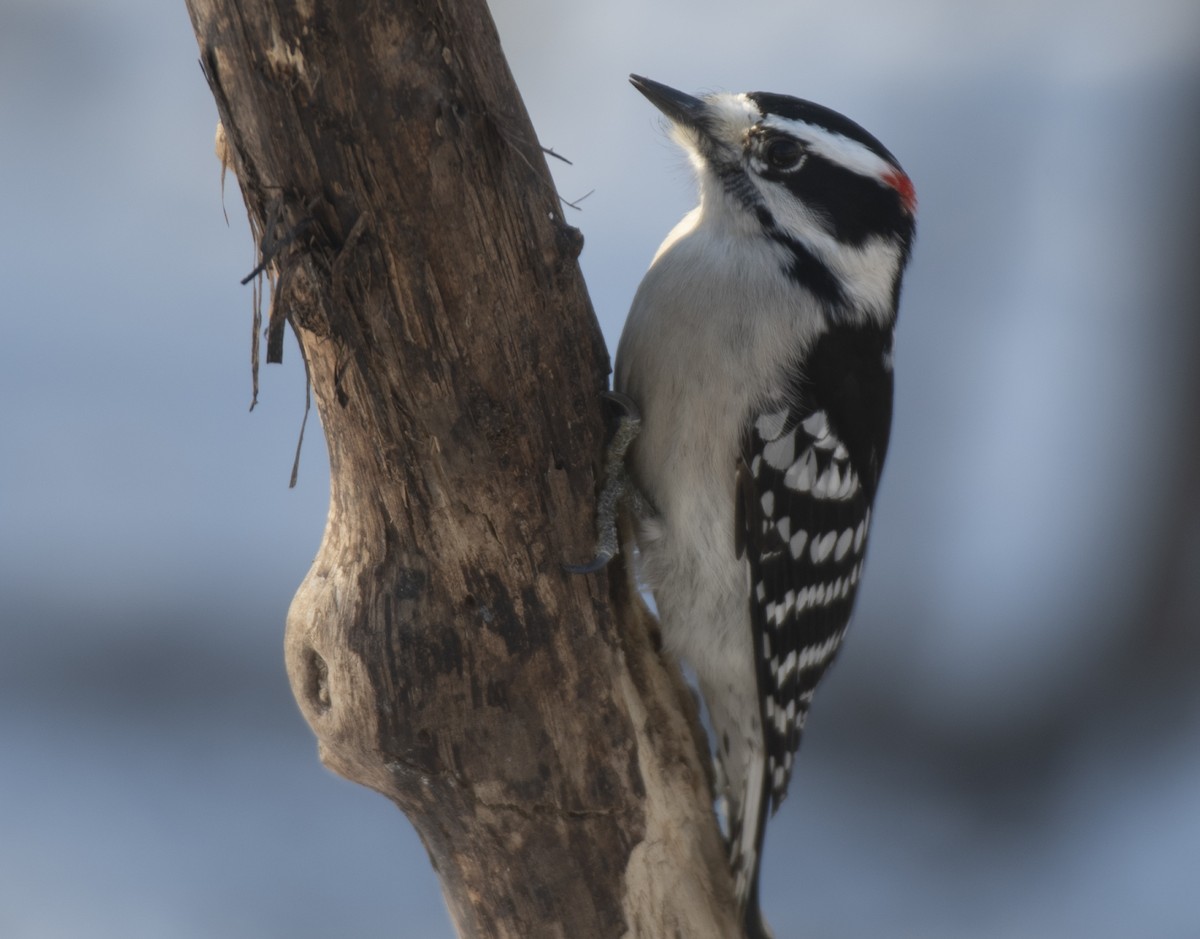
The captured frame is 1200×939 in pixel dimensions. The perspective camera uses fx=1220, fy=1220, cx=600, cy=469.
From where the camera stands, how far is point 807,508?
8.09 feet

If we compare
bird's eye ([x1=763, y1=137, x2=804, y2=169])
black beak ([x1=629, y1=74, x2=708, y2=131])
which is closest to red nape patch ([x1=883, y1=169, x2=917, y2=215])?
bird's eye ([x1=763, y1=137, x2=804, y2=169])

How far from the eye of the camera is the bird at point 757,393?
2.33m

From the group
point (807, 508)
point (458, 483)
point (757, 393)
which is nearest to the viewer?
point (458, 483)

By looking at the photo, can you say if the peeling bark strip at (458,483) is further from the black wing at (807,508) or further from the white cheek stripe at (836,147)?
the white cheek stripe at (836,147)

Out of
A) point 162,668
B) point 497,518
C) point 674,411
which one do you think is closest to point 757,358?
point 674,411

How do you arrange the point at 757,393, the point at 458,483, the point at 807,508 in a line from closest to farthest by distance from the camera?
1. the point at 458,483
2. the point at 757,393
3. the point at 807,508

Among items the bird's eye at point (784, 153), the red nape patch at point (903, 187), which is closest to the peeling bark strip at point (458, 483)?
the bird's eye at point (784, 153)

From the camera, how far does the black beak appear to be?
8.13ft

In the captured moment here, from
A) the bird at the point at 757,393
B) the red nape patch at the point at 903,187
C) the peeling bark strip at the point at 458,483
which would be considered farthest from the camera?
the red nape patch at the point at 903,187

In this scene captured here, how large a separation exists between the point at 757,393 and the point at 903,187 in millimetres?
558

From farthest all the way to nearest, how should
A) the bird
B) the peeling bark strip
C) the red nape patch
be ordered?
the red nape patch < the bird < the peeling bark strip

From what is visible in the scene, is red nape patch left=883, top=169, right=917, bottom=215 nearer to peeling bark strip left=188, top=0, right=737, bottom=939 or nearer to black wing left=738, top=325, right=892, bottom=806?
black wing left=738, top=325, right=892, bottom=806

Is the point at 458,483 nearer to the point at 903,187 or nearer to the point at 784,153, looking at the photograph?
the point at 784,153

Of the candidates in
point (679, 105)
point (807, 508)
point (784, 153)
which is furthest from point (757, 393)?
point (679, 105)
